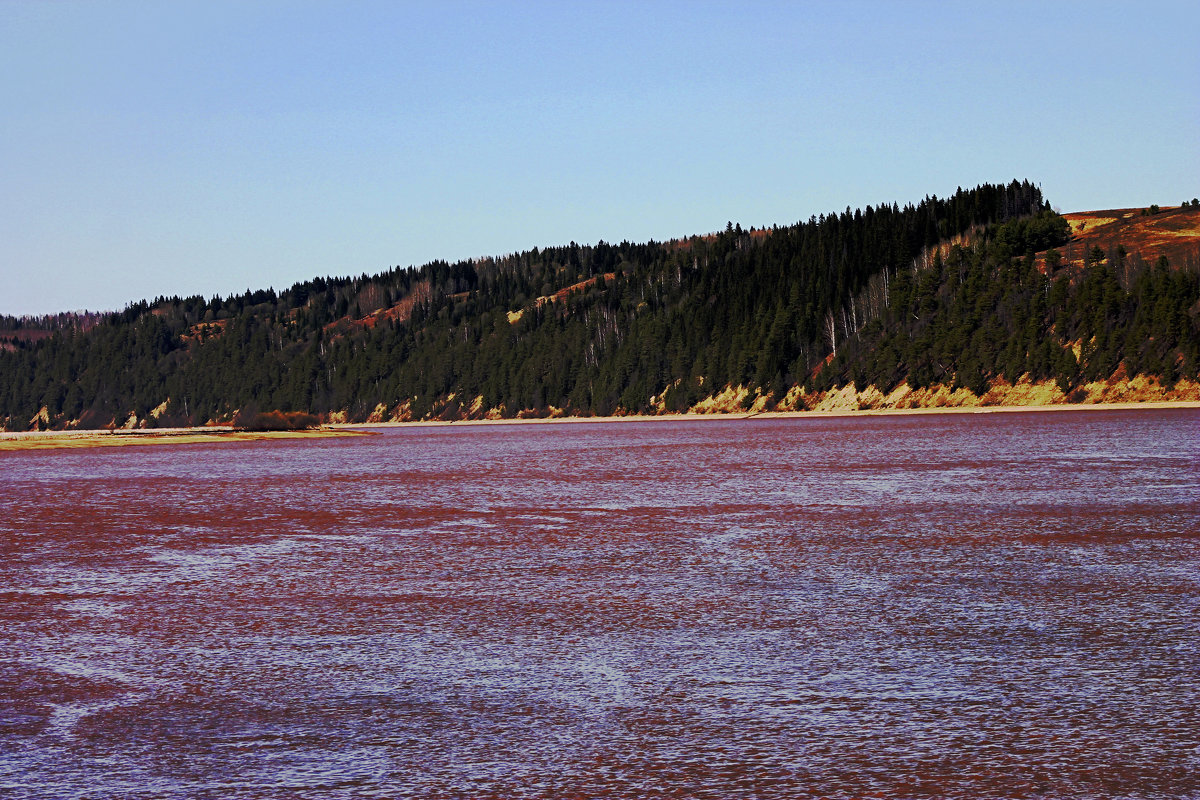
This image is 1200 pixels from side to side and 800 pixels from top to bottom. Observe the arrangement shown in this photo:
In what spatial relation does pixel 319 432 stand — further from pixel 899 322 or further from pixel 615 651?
pixel 615 651

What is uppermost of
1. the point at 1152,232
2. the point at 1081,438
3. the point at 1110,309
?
the point at 1152,232

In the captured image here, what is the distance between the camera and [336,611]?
47.0 feet

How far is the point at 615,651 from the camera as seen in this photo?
38.4 ft

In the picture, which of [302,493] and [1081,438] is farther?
[1081,438]

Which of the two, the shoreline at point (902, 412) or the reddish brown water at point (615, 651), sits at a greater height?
the reddish brown water at point (615, 651)

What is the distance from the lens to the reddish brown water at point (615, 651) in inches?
313

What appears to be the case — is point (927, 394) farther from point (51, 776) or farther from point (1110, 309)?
point (51, 776)

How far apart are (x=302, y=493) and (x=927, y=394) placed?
10254 centimetres

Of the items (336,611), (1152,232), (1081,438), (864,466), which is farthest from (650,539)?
(1152,232)

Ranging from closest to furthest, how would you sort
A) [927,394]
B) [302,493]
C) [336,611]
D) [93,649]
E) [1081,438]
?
[93,649] < [336,611] < [302,493] < [1081,438] < [927,394]

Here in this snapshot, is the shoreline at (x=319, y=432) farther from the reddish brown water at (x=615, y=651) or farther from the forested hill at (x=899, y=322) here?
the reddish brown water at (x=615, y=651)

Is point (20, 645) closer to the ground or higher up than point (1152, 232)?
closer to the ground

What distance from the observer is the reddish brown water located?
26.1ft

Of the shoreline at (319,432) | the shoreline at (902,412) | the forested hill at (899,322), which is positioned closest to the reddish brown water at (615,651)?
the shoreline at (319,432)
